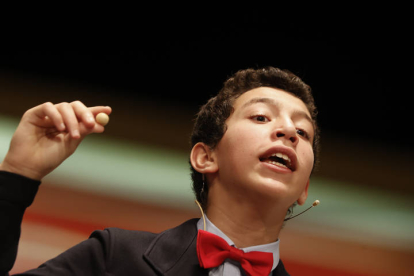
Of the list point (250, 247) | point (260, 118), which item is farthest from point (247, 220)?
point (260, 118)

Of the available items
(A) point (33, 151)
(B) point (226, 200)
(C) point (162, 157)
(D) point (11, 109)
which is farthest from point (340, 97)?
(D) point (11, 109)

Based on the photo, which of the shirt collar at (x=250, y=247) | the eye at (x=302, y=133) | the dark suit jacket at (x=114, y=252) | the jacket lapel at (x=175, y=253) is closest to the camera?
the dark suit jacket at (x=114, y=252)

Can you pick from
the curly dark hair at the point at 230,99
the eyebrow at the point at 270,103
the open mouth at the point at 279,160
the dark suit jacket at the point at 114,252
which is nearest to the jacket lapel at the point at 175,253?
the dark suit jacket at the point at 114,252

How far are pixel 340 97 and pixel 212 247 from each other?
51.9 inches

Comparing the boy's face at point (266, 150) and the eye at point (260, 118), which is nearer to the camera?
the boy's face at point (266, 150)

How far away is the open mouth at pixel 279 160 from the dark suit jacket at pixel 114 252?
0.29 m

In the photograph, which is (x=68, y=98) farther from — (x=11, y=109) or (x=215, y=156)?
(x=215, y=156)

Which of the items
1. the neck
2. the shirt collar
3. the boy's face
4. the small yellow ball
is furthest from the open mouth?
the small yellow ball

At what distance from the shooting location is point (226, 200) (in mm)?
1041

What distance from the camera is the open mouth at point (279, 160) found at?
979 mm

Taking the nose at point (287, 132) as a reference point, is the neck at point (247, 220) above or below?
below

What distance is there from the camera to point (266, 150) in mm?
965

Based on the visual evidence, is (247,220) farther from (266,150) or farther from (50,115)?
(50,115)

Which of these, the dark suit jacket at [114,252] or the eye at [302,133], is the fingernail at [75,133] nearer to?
the dark suit jacket at [114,252]
